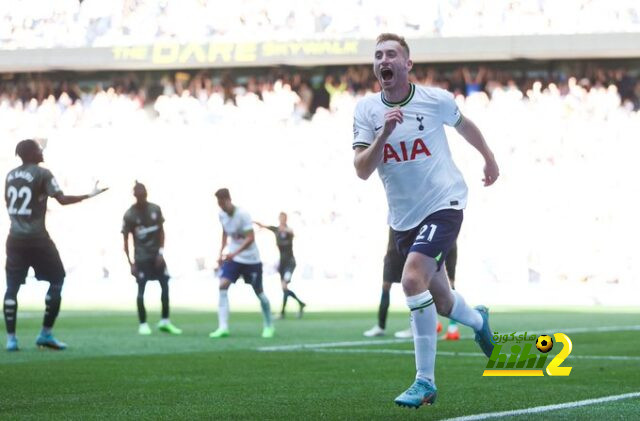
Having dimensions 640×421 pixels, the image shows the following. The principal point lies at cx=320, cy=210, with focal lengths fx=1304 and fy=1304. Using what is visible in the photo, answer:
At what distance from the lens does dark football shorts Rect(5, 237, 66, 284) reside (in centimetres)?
1416

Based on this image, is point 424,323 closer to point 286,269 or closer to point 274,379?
point 274,379

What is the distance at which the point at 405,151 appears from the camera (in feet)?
26.7

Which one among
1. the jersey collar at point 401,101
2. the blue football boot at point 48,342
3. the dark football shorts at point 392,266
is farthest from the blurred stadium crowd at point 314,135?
the jersey collar at point 401,101

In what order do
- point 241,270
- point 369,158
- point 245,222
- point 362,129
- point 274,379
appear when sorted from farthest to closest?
point 241,270
point 245,222
point 274,379
point 362,129
point 369,158

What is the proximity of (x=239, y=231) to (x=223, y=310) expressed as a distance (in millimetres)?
1142

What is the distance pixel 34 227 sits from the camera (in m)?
14.2

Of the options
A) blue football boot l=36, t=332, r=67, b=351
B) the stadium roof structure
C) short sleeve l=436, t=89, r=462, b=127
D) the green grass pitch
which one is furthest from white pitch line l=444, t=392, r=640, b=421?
the stadium roof structure

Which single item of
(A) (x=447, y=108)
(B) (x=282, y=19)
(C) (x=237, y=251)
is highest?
(B) (x=282, y=19)

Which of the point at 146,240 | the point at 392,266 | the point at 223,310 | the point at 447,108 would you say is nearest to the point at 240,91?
the point at 146,240

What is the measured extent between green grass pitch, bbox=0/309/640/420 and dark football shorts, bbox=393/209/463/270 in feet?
3.25

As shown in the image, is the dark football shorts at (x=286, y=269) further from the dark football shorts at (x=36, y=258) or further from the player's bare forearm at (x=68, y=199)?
the player's bare forearm at (x=68, y=199)

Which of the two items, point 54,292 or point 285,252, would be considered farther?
point 285,252

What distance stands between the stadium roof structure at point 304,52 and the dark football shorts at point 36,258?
2492cm

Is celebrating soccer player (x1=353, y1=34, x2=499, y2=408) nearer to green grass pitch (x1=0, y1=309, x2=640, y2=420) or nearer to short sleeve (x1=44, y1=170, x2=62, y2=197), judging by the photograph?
green grass pitch (x1=0, y1=309, x2=640, y2=420)
